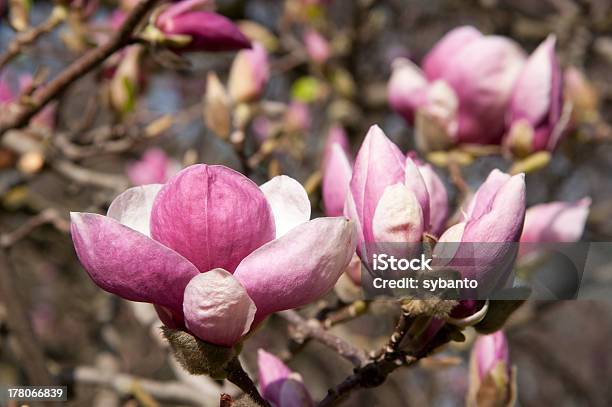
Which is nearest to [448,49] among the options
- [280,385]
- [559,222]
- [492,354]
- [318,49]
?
[559,222]

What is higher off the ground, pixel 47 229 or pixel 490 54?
pixel 490 54

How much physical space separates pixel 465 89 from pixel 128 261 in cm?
63

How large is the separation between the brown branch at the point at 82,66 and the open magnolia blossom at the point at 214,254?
0.29 metres

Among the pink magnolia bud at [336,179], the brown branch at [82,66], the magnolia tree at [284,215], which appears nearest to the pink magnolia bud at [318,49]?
the magnolia tree at [284,215]

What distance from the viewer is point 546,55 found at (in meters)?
0.91

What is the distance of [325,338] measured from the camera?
72cm

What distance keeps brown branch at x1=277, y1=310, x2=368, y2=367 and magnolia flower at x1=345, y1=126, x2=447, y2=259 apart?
0.40 ft

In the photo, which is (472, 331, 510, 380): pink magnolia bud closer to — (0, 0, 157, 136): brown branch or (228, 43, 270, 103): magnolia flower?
(0, 0, 157, 136): brown branch

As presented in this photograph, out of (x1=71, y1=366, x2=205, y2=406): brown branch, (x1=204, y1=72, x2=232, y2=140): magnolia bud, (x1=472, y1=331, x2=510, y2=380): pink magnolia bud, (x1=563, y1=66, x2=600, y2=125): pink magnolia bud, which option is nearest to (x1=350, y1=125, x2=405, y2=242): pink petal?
(x1=472, y1=331, x2=510, y2=380): pink magnolia bud

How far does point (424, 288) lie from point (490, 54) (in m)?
0.52

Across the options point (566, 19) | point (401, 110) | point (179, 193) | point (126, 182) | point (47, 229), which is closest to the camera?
point (179, 193)

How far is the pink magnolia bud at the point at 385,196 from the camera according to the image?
1.81 feet

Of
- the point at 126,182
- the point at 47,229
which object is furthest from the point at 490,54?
the point at 47,229

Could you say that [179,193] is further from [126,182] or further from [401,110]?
[126,182]
